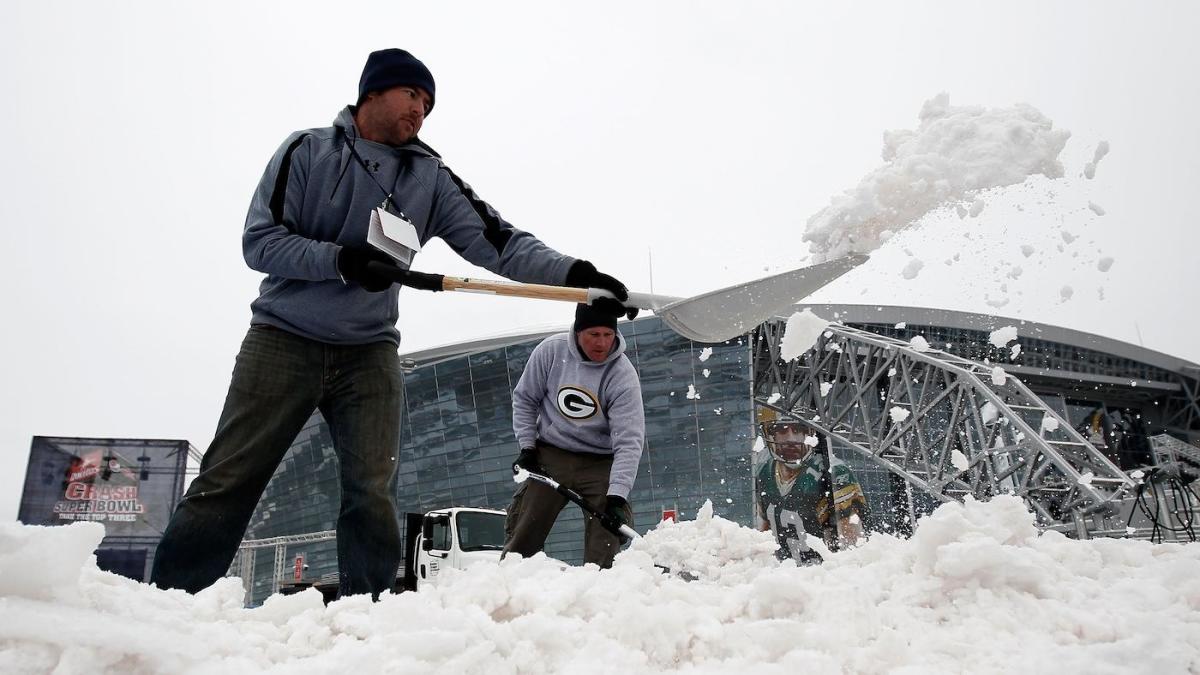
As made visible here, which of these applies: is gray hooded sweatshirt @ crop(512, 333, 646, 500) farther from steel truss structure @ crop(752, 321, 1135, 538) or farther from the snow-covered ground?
steel truss structure @ crop(752, 321, 1135, 538)

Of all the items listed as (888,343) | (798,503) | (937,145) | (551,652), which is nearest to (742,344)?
(798,503)

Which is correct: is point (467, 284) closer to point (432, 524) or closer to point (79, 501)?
point (432, 524)

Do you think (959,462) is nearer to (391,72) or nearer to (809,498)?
(809,498)

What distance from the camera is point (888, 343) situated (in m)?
13.5

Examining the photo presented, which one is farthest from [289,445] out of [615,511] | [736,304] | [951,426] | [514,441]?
[514,441]

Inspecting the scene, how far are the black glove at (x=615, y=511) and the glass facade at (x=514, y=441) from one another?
738 inches

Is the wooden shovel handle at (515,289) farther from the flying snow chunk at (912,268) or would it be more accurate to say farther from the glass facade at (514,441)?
the glass facade at (514,441)

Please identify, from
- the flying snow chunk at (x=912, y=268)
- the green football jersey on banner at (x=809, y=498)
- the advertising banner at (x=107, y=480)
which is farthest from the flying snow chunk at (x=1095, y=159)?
the advertising banner at (x=107, y=480)

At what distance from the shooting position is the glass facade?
23359 mm

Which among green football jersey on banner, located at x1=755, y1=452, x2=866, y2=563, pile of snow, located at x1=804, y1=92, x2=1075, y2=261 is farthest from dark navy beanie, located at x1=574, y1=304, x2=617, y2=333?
green football jersey on banner, located at x1=755, y1=452, x2=866, y2=563

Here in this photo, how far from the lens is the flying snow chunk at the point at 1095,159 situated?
496cm

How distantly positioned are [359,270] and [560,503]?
5.97 ft

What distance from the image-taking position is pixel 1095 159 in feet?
16.4

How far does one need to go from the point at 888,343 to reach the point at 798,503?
1106cm
